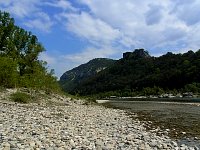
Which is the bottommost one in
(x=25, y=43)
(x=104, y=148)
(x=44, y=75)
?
(x=104, y=148)

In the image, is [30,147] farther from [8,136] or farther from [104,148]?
[104,148]

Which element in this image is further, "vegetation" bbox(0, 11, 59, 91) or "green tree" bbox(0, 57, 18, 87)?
"vegetation" bbox(0, 11, 59, 91)

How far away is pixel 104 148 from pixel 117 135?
475cm

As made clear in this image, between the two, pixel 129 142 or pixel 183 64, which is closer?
pixel 129 142

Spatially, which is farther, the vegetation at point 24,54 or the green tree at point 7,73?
the vegetation at point 24,54

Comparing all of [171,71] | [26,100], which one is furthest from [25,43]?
[171,71]

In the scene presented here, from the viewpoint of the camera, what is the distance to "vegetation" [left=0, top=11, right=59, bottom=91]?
221ft

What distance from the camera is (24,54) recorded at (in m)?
71.9

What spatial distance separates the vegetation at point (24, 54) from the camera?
6741 centimetres

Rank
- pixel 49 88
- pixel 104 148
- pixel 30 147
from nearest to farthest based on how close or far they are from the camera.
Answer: pixel 30 147, pixel 104 148, pixel 49 88

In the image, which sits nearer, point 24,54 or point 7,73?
point 7,73

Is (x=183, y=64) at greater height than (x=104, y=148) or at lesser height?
greater

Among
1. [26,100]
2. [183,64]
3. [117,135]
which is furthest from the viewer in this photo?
[183,64]

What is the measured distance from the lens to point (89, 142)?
1756cm
